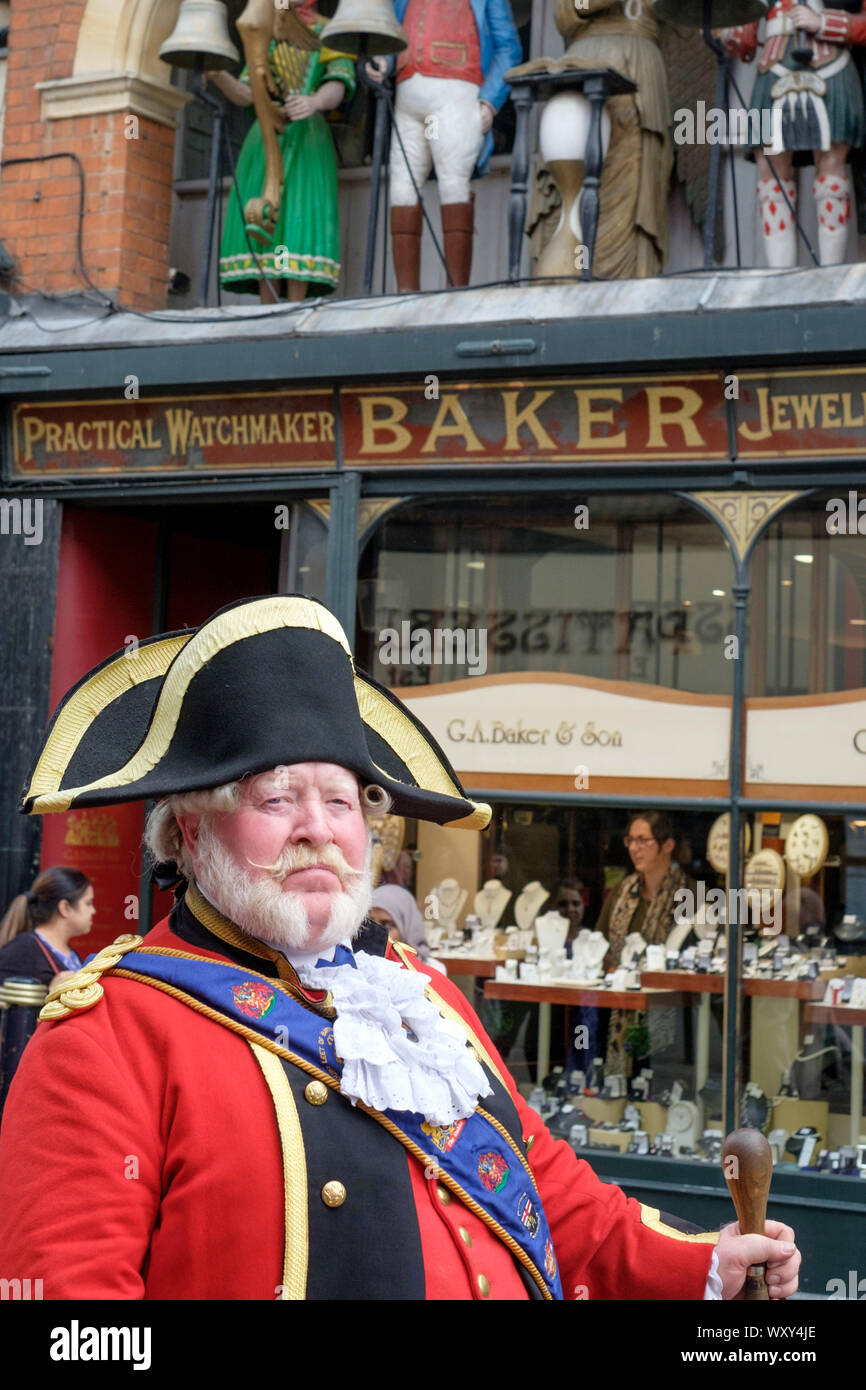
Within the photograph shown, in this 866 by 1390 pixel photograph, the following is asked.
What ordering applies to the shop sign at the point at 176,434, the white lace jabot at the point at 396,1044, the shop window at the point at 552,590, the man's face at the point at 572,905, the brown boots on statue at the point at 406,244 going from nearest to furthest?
the white lace jabot at the point at 396,1044 → the shop window at the point at 552,590 → the man's face at the point at 572,905 → the shop sign at the point at 176,434 → the brown boots on statue at the point at 406,244

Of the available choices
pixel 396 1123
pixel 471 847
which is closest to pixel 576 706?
pixel 471 847

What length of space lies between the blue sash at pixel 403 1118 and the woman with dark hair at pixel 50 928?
4.23 meters

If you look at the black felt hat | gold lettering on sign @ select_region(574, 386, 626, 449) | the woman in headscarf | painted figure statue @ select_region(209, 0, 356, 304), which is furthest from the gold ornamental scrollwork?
the black felt hat

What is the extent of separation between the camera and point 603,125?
812 centimetres

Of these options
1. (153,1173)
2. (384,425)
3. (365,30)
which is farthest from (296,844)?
(365,30)

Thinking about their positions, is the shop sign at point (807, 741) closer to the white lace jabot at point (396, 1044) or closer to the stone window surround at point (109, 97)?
the stone window surround at point (109, 97)

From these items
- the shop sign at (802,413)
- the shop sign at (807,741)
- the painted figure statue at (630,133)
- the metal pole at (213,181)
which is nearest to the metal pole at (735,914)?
the shop sign at (807,741)

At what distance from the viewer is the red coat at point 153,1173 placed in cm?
232

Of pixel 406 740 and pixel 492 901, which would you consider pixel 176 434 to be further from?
pixel 406 740

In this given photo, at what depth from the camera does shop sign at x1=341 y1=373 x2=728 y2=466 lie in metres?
7.51

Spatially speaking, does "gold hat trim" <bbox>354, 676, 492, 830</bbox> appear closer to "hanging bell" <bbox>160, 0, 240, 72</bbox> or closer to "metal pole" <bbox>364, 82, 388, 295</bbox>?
"metal pole" <bbox>364, 82, 388, 295</bbox>

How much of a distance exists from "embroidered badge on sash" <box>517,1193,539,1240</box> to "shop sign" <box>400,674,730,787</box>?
16.0 ft
